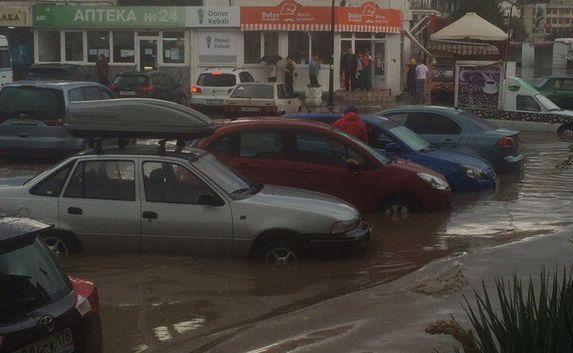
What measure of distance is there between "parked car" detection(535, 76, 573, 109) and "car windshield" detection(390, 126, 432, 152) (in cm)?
1784

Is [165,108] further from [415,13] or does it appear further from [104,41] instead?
[415,13]

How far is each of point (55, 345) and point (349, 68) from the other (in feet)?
109

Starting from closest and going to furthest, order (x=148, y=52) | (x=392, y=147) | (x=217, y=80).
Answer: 1. (x=392, y=147)
2. (x=217, y=80)
3. (x=148, y=52)

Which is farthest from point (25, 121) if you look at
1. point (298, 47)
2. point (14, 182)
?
point (298, 47)

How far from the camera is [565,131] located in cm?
2395

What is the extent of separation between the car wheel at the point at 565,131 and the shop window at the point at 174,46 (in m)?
19.4

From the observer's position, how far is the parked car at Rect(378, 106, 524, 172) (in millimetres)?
17000

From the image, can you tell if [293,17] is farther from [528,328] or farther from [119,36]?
[528,328]

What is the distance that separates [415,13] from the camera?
5822 centimetres

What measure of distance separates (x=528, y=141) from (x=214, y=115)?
1140cm

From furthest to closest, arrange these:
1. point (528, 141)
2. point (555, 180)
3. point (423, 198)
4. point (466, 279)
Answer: point (528, 141), point (555, 180), point (423, 198), point (466, 279)

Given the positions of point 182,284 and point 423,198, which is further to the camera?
point 423,198

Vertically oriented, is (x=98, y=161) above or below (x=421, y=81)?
below

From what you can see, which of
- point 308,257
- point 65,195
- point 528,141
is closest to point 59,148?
point 65,195
